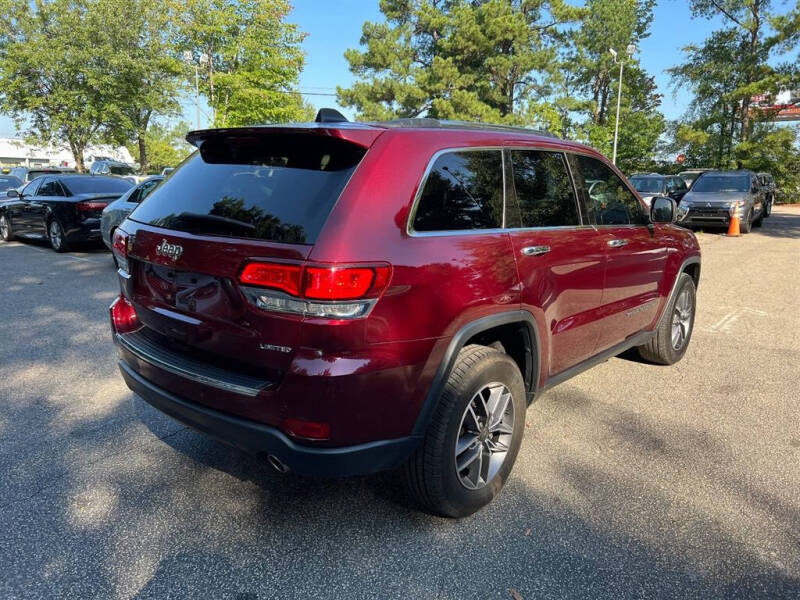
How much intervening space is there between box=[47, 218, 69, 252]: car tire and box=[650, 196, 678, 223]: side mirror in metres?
10.9

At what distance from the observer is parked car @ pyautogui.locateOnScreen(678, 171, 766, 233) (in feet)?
50.3

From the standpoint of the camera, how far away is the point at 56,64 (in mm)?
29094

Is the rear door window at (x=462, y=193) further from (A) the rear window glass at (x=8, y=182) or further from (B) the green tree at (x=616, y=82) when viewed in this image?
(B) the green tree at (x=616, y=82)

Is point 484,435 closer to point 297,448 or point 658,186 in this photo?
point 297,448

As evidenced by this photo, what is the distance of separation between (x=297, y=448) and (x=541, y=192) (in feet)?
6.26

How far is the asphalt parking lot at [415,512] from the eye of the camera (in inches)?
88.8

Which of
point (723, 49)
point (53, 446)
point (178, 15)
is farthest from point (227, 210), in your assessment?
point (723, 49)

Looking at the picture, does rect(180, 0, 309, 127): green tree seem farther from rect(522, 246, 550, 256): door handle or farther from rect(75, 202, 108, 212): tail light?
rect(522, 246, 550, 256): door handle

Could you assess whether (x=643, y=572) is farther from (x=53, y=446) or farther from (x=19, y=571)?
Answer: (x=53, y=446)

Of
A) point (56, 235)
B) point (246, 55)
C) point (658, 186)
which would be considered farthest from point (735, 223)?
point (246, 55)

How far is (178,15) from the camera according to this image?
27.7 meters

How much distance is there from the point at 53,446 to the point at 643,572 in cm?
321

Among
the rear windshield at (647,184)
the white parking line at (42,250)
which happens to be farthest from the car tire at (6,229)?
the rear windshield at (647,184)

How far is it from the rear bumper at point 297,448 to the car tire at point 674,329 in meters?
3.06
